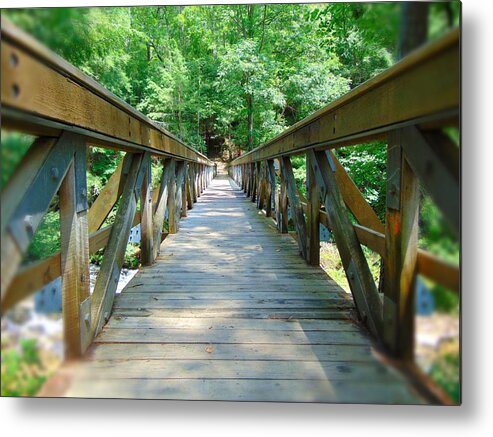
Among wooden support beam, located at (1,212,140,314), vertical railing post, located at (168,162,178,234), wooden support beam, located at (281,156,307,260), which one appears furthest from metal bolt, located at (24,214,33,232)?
vertical railing post, located at (168,162,178,234)

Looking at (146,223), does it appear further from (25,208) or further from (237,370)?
(25,208)

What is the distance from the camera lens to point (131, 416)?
129cm

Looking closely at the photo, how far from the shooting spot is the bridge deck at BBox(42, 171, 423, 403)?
1.20 metres

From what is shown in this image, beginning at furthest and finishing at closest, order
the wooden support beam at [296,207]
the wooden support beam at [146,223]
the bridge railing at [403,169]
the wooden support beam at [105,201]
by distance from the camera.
Answer: the wooden support beam at [296,207] < the wooden support beam at [146,223] < the wooden support beam at [105,201] < the bridge railing at [403,169]

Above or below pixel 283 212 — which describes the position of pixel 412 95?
above

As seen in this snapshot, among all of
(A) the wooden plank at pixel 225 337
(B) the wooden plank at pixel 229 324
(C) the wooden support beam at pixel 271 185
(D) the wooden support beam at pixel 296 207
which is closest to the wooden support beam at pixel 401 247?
(A) the wooden plank at pixel 225 337

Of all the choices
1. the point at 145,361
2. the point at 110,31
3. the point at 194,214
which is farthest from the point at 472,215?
the point at 194,214

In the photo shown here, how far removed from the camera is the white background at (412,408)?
1245 millimetres

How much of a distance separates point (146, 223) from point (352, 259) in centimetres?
142

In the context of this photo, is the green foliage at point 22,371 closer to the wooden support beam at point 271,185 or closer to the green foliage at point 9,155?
the green foliage at point 9,155

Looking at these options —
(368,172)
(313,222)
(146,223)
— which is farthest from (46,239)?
(368,172)

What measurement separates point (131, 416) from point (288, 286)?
1039 mm

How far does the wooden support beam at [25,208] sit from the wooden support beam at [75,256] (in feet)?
0.48

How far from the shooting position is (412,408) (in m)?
1.21
